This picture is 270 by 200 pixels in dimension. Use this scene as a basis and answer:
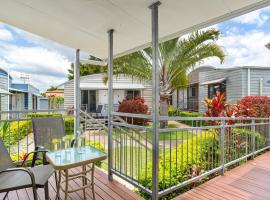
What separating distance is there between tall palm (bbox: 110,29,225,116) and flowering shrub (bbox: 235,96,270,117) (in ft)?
7.72

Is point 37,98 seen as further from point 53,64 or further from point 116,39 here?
point 116,39

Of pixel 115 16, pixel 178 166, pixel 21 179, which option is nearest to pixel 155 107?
pixel 115 16

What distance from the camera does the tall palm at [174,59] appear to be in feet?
27.8

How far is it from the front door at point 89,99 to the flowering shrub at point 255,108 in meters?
9.90

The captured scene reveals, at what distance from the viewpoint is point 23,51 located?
21.0 metres

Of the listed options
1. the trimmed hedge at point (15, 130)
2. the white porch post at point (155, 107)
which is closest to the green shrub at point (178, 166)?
the white porch post at point (155, 107)

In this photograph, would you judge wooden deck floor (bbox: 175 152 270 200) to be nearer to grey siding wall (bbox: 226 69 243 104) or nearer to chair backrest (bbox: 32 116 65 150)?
chair backrest (bbox: 32 116 65 150)

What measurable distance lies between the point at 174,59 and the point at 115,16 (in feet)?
24.1

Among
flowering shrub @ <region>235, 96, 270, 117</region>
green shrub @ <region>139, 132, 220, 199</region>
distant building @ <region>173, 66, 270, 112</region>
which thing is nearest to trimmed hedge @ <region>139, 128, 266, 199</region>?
green shrub @ <region>139, 132, 220, 199</region>

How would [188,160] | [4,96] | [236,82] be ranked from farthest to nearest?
[236,82] → [4,96] → [188,160]

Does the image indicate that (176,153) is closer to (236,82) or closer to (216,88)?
(236,82)

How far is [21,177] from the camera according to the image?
2.15m

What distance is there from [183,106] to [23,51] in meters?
17.8

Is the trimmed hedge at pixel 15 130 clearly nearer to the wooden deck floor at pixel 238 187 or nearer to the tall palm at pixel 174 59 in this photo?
the wooden deck floor at pixel 238 187
